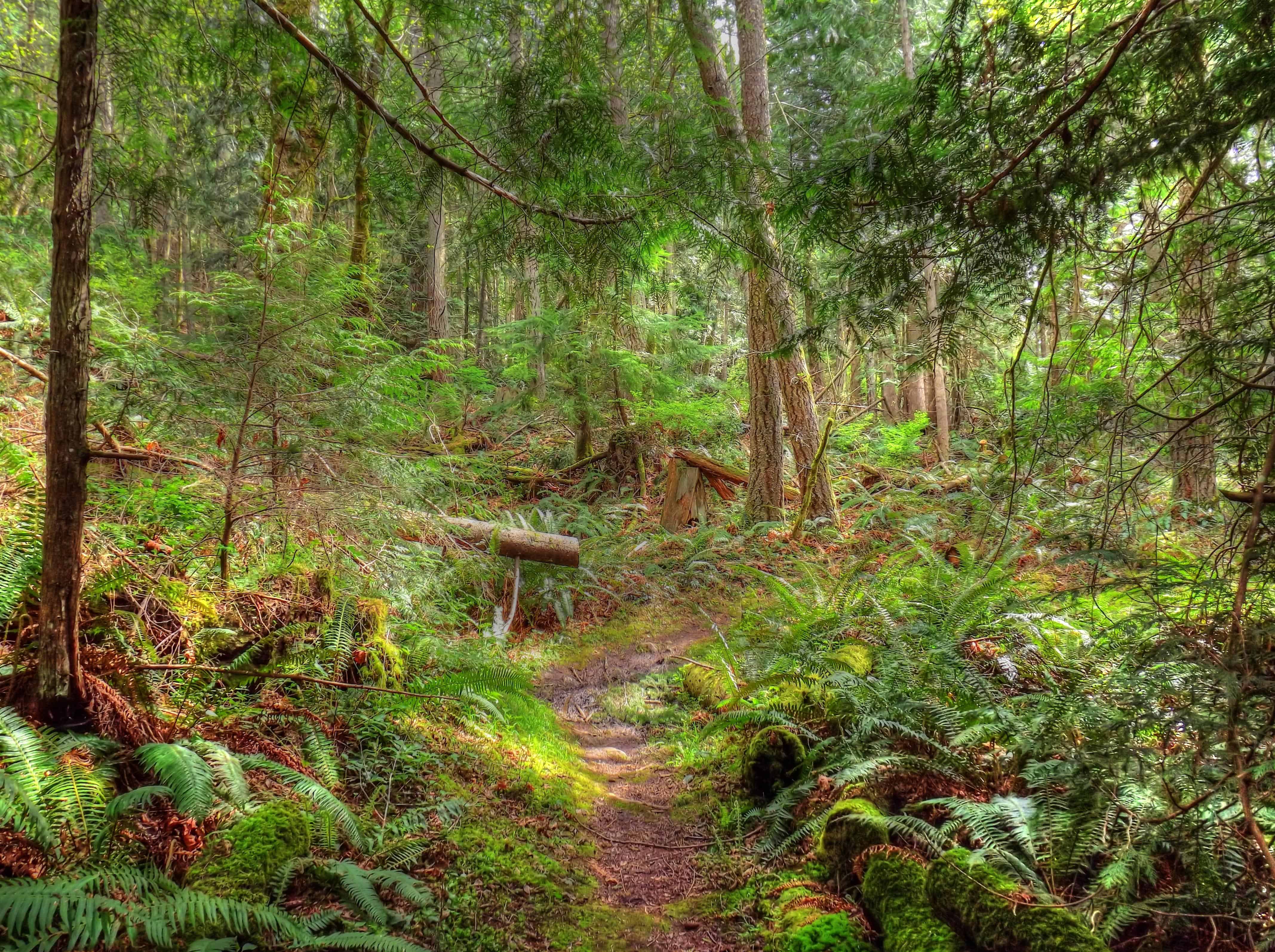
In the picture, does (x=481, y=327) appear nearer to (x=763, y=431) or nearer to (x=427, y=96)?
(x=763, y=431)

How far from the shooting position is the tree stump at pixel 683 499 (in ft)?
35.3

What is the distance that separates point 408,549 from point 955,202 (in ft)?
15.6

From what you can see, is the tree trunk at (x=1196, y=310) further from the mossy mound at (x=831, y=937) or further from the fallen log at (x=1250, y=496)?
the mossy mound at (x=831, y=937)

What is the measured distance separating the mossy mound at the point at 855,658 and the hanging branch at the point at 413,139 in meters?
3.34

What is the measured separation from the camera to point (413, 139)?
3.10 m

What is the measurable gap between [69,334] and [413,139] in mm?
1700

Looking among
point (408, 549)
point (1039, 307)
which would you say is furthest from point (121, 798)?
point (1039, 307)

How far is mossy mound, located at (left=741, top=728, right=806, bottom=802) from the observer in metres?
4.06

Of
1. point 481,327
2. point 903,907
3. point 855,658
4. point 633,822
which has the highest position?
point 481,327

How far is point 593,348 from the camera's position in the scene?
35.1 feet

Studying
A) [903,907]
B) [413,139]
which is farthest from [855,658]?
[413,139]

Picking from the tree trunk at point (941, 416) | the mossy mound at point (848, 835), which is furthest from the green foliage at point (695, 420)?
the mossy mound at point (848, 835)

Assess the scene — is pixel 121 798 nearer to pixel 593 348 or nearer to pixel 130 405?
pixel 130 405

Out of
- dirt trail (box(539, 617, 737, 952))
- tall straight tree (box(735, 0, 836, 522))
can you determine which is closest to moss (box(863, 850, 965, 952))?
dirt trail (box(539, 617, 737, 952))
